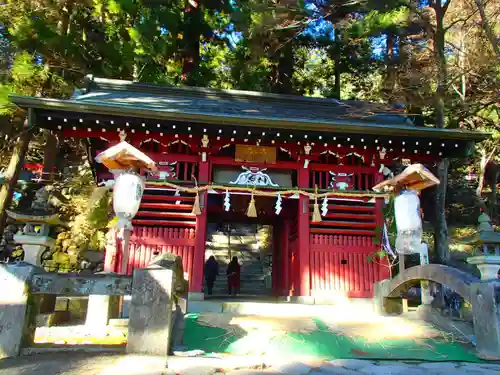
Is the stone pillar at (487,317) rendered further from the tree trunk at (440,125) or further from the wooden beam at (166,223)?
the tree trunk at (440,125)

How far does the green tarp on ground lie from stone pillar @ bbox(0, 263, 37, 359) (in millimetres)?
1927

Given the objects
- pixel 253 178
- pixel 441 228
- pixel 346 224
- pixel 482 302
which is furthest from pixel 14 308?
pixel 441 228

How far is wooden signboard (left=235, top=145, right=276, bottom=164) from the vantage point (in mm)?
9773

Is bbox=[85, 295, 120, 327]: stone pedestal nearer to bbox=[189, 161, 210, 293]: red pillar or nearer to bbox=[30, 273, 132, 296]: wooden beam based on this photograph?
bbox=[30, 273, 132, 296]: wooden beam

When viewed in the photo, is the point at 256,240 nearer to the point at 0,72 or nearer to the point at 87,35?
the point at 87,35

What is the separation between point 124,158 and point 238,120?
9.57 ft


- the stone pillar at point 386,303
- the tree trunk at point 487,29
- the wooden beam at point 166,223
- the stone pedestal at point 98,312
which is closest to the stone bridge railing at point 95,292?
the stone pedestal at point 98,312

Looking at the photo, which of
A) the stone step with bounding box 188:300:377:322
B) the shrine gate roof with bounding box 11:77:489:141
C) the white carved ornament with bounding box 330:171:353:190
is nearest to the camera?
the stone step with bounding box 188:300:377:322

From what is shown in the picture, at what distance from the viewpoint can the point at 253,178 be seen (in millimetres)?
9719

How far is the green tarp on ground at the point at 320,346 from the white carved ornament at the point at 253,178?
175 inches

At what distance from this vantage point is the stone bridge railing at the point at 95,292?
444cm

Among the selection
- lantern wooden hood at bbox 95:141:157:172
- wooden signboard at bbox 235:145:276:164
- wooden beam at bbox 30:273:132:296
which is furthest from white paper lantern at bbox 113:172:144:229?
wooden signboard at bbox 235:145:276:164

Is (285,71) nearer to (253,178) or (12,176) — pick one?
(253,178)

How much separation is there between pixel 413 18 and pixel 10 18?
13.4 metres
